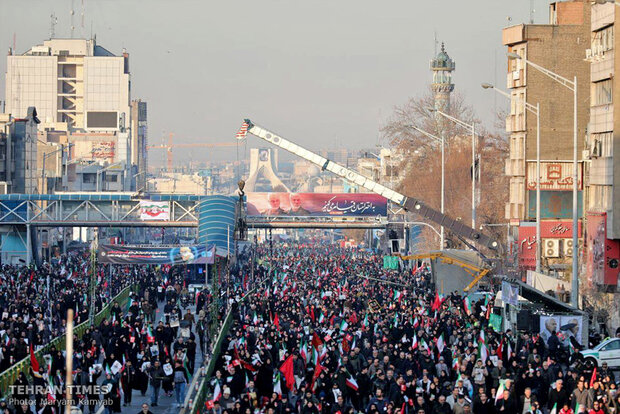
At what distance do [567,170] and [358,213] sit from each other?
33.1m

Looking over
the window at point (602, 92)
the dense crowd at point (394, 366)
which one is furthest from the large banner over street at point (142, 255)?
the window at point (602, 92)

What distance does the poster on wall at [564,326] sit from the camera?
1254 inches

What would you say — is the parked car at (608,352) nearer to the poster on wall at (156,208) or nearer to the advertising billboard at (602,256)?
the advertising billboard at (602,256)

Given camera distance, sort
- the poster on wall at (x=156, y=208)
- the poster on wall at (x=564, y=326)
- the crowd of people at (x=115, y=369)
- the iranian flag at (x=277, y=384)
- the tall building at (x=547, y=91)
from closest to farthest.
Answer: the crowd of people at (x=115, y=369), the iranian flag at (x=277, y=384), the poster on wall at (x=564, y=326), the tall building at (x=547, y=91), the poster on wall at (x=156, y=208)

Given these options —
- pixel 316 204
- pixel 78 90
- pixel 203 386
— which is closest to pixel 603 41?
pixel 203 386

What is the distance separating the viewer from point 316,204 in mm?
91625

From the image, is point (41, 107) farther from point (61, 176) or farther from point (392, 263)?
point (392, 263)

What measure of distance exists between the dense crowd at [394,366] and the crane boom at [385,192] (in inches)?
326

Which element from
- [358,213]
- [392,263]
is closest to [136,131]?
[358,213]

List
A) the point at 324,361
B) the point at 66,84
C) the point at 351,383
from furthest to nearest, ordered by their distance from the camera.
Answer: the point at 66,84
the point at 324,361
the point at 351,383

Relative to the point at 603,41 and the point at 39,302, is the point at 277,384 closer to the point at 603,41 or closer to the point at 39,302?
the point at 603,41

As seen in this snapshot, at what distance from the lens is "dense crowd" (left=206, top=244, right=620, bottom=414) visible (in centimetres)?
2234

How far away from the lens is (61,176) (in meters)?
120

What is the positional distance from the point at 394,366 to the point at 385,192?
27.0 m
